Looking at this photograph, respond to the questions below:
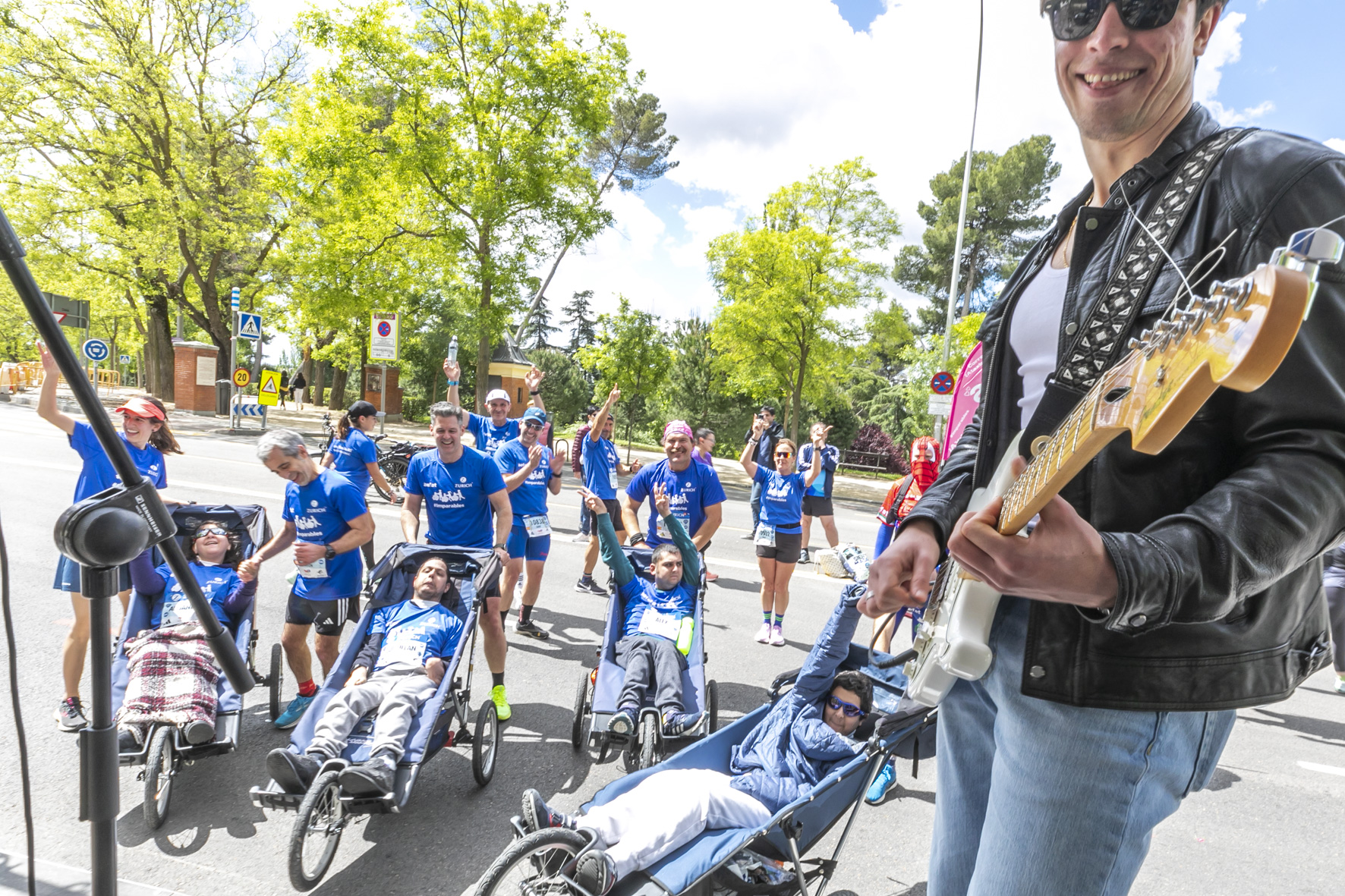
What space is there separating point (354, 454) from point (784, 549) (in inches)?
170

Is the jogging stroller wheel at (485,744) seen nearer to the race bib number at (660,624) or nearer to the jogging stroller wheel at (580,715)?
the jogging stroller wheel at (580,715)

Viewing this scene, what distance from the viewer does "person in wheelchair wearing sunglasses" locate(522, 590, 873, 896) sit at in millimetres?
2713

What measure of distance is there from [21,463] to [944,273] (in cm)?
3890

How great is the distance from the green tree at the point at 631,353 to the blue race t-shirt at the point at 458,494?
54.3 ft

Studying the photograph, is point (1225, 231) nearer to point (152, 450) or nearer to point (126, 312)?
point (152, 450)

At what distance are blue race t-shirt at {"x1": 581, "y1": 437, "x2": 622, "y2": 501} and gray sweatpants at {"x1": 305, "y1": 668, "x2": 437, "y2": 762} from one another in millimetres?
4654

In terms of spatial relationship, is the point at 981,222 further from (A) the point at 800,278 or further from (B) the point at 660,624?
(B) the point at 660,624

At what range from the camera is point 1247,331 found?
625 mm

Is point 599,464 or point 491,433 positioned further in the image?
point 599,464

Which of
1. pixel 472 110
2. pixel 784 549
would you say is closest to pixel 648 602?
pixel 784 549

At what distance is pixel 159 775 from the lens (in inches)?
138

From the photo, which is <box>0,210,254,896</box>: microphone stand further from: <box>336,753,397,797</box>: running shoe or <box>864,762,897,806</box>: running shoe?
<box>864,762,897,806</box>: running shoe

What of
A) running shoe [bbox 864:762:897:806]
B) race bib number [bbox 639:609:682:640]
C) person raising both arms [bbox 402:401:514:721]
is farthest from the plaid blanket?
running shoe [bbox 864:762:897:806]

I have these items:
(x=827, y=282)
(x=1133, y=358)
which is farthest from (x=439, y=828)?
(x=827, y=282)
